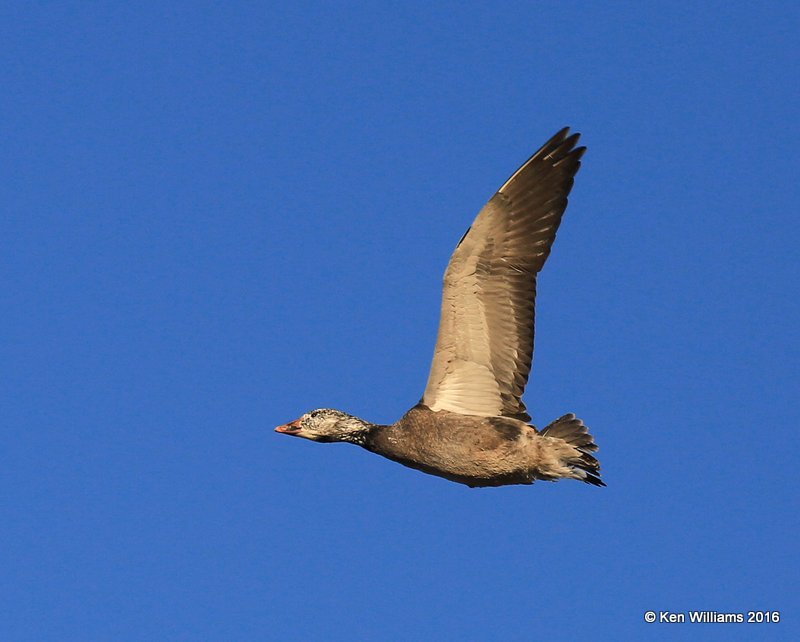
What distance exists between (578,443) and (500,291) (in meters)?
1.80

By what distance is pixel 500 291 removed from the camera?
15.4 m

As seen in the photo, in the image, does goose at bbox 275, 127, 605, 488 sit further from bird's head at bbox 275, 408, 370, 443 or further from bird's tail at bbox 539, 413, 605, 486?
bird's head at bbox 275, 408, 370, 443

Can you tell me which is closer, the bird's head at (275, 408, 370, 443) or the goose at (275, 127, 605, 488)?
the goose at (275, 127, 605, 488)

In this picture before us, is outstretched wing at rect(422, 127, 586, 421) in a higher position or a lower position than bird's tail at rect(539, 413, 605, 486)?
higher

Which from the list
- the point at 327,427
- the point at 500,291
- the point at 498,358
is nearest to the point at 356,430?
the point at 327,427

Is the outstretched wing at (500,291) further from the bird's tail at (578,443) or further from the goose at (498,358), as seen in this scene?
the bird's tail at (578,443)

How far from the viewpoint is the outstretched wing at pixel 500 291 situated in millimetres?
15320

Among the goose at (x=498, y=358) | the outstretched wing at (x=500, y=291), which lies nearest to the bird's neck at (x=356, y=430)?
the goose at (x=498, y=358)

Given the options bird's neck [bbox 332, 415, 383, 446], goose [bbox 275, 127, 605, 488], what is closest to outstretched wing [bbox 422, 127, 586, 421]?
goose [bbox 275, 127, 605, 488]

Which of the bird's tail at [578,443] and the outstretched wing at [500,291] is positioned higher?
the outstretched wing at [500,291]

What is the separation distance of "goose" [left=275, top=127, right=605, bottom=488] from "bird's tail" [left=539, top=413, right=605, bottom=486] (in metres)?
0.01

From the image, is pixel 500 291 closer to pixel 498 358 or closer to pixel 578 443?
pixel 498 358

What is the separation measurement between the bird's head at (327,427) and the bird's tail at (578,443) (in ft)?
6.95

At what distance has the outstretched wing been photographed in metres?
15.3
